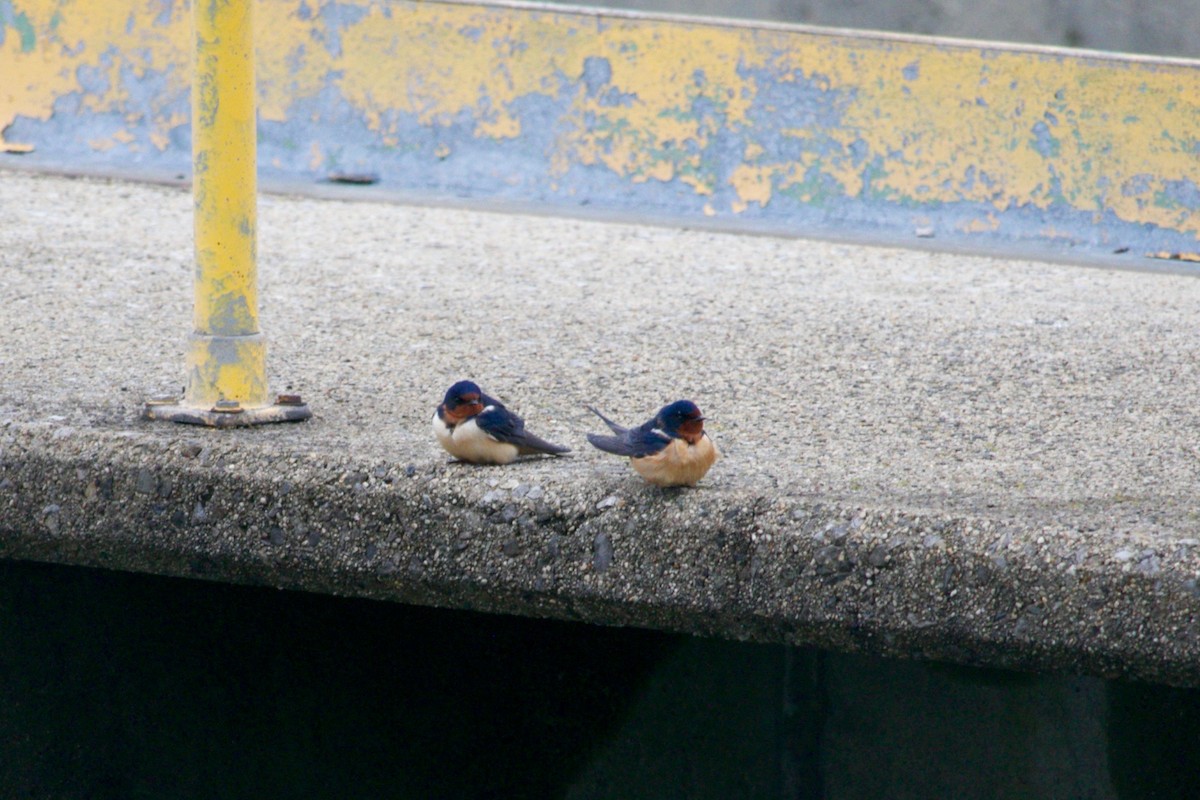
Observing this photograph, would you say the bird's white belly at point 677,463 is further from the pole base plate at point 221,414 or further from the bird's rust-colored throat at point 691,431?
the pole base plate at point 221,414

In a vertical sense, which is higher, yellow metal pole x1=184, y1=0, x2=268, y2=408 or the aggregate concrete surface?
yellow metal pole x1=184, y1=0, x2=268, y2=408

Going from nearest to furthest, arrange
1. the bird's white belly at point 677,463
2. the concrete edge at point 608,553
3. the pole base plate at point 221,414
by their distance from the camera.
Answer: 1. the concrete edge at point 608,553
2. the bird's white belly at point 677,463
3. the pole base plate at point 221,414

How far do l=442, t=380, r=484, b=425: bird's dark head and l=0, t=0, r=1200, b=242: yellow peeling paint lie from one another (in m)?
4.05

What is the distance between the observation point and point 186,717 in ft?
9.36

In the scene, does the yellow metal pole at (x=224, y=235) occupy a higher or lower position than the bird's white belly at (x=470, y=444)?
higher

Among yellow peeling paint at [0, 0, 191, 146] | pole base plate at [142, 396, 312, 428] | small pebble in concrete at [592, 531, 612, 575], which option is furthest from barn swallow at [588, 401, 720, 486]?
yellow peeling paint at [0, 0, 191, 146]

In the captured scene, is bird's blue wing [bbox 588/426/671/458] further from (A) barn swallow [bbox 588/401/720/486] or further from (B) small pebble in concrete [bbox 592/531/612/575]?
(B) small pebble in concrete [bbox 592/531/612/575]

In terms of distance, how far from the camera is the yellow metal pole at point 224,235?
8.43 feet

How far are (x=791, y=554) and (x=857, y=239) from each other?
3.85 metres

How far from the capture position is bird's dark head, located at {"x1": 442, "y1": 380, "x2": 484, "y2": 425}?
7.64ft

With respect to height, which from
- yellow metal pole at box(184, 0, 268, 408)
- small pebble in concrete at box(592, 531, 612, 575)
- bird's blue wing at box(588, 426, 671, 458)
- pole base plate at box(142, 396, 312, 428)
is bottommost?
small pebble in concrete at box(592, 531, 612, 575)

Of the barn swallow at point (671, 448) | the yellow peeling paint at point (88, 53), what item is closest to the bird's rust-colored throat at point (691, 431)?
the barn swallow at point (671, 448)

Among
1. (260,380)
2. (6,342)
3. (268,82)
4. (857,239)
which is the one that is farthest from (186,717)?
(268,82)

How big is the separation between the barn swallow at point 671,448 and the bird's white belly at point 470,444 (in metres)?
0.21
